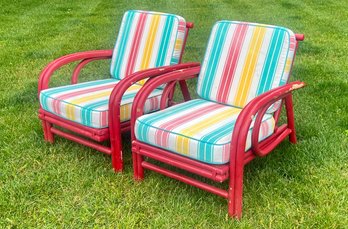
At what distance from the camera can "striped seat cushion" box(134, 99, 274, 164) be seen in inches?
102

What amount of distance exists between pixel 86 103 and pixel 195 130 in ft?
3.00

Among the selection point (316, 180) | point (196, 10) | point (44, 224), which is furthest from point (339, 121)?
point (196, 10)

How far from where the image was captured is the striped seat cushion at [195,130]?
260 centimetres

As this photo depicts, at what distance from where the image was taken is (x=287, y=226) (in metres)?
2.70

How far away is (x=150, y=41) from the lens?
3850mm

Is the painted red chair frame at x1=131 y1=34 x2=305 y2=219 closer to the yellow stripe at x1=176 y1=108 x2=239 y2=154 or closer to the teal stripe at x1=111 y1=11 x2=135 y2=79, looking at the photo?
the yellow stripe at x1=176 y1=108 x2=239 y2=154

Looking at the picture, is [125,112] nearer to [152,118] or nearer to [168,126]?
[152,118]

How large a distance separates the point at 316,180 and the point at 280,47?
92cm

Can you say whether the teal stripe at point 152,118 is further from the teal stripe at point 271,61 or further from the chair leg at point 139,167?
the teal stripe at point 271,61

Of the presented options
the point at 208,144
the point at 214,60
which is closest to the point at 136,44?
the point at 214,60

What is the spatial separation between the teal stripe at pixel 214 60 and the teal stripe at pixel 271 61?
1.22ft

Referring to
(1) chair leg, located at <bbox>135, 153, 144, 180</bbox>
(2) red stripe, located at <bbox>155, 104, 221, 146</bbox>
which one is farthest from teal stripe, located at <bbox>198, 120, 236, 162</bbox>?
(1) chair leg, located at <bbox>135, 153, 144, 180</bbox>

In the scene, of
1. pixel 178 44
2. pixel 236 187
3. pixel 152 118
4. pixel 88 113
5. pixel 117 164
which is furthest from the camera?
pixel 178 44

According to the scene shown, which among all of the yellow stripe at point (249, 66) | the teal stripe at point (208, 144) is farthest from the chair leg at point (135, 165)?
the yellow stripe at point (249, 66)
